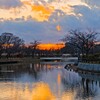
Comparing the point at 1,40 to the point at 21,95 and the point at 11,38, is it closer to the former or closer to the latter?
the point at 11,38

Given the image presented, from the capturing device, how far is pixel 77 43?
287 feet

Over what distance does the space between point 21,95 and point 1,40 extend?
94.6m

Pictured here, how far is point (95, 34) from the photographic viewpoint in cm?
9225

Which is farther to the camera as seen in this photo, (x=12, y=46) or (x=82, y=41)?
(x=12, y=46)

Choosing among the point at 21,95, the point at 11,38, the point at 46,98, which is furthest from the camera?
the point at 11,38

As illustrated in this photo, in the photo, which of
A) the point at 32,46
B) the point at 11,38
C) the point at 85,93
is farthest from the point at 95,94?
the point at 32,46

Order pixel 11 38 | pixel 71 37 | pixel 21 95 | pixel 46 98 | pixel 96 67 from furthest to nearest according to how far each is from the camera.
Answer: pixel 11 38, pixel 71 37, pixel 96 67, pixel 21 95, pixel 46 98

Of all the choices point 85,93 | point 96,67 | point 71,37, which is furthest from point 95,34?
point 85,93

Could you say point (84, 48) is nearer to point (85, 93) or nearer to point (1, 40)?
point (1, 40)

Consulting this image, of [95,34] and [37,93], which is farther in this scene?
[95,34]

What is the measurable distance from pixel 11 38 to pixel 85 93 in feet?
338

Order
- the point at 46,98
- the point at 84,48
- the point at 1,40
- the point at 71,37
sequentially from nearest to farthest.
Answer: the point at 46,98 → the point at 84,48 → the point at 71,37 → the point at 1,40

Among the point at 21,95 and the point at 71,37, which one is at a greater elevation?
the point at 71,37

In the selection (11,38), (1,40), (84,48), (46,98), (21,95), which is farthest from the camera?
(11,38)
